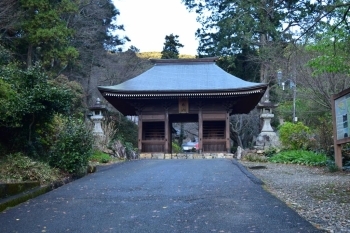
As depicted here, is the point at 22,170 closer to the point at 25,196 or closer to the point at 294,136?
the point at 25,196

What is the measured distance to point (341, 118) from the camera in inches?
345

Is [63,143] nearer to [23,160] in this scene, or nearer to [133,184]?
[23,160]

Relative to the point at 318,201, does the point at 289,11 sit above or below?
above

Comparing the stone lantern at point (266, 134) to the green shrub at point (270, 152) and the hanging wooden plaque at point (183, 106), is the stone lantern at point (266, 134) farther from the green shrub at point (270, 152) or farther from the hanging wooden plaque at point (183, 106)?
the hanging wooden plaque at point (183, 106)

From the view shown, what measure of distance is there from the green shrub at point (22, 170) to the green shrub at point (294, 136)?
999cm

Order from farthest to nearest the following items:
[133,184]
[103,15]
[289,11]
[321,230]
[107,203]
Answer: [103,15] → [133,184] → [289,11] → [107,203] → [321,230]

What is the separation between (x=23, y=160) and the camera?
277 inches

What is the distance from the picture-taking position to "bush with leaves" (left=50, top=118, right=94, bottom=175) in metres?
8.15

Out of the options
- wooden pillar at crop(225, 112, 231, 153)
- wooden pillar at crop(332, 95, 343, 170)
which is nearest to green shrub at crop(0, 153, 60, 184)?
wooden pillar at crop(332, 95, 343, 170)

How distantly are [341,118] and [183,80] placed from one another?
459 inches

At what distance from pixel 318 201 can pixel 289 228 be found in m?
1.85

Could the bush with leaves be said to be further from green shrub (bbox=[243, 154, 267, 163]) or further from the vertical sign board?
green shrub (bbox=[243, 154, 267, 163])

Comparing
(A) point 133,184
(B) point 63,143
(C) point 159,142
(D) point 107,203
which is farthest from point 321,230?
(C) point 159,142

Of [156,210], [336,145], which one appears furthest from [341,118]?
[156,210]
